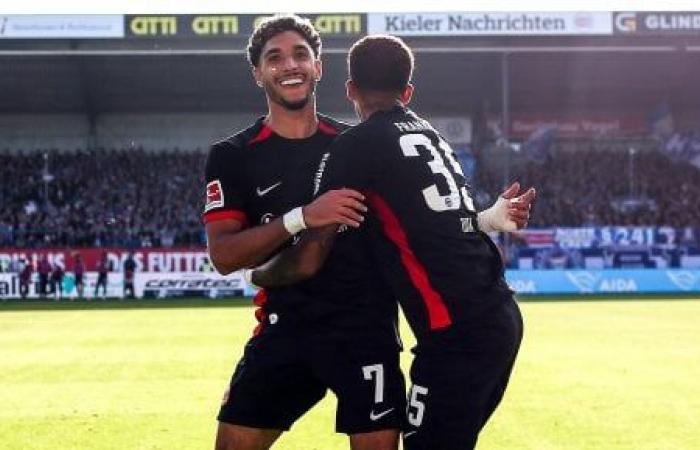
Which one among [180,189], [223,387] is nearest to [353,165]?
[223,387]

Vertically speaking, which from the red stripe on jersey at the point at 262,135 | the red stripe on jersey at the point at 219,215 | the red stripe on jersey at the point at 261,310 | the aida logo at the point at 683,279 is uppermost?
the red stripe on jersey at the point at 262,135

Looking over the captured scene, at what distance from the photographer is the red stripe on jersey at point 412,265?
3.86 meters

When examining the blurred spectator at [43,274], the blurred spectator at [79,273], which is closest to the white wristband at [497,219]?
the blurred spectator at [79,273]

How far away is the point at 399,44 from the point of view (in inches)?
157

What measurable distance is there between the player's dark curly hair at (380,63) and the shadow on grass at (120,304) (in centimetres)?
2243

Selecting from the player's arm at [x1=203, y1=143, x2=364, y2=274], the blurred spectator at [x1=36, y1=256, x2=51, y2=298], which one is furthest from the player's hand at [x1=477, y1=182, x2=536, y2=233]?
the blurred spectator at [x1=36, y1=256, x2=51, y2=298]

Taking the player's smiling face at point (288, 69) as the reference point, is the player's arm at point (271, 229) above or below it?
below

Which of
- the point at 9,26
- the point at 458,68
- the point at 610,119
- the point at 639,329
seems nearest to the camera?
the point at 639,329

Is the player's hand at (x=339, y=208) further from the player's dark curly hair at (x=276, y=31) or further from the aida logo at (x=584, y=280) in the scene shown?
the aida logo at (x=584, y=280)

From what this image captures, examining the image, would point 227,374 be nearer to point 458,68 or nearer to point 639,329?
point 639,329

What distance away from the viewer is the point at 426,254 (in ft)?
12.7

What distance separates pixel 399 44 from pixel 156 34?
35.1 m

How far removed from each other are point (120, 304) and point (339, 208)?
1001 inches

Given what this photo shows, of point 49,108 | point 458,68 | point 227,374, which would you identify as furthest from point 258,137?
point 49,108
